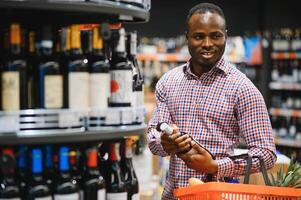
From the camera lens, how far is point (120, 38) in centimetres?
238

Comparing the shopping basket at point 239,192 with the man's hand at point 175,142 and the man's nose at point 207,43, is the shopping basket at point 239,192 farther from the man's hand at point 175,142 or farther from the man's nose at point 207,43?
the man's nose at point 207,43

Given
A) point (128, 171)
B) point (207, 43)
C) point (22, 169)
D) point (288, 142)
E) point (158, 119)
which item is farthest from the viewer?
point (288, 142)

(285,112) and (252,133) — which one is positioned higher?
(252,133)

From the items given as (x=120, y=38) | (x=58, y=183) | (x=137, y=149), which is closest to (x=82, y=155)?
(x=58, y=183)

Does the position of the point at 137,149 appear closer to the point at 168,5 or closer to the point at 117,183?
the point at 117,183

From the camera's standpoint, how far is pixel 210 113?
2924mm

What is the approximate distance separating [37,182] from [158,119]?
111 centimetres

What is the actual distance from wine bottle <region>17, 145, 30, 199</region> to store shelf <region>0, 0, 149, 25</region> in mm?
572

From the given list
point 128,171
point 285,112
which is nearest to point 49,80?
point 128,171

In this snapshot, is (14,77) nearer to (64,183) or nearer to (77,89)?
(77,89)

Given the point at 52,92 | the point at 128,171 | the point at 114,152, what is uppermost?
the point at 52,92

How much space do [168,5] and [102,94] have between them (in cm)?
839

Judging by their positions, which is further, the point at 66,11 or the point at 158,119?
the point at 158,119

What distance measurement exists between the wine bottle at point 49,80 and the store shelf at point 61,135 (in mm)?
123
